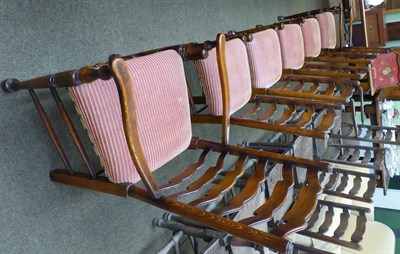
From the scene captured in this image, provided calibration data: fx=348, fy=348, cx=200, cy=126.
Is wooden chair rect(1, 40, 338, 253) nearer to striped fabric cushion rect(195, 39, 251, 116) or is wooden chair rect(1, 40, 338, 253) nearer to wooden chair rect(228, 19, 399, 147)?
striped fabric cushion rect(195, 39, 251, 116)

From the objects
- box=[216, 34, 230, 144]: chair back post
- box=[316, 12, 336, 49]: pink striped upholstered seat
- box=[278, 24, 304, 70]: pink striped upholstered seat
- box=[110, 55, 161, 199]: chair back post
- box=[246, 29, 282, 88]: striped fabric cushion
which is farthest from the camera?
box=[316, 12, 336, 49]: pink striped upholstered seat

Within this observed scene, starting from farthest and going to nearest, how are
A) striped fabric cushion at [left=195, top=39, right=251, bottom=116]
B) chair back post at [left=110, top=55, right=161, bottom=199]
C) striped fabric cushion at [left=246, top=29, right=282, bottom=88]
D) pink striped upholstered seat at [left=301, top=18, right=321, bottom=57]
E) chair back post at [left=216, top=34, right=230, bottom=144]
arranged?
pink striped upholstered seat at [left=301, top=18, right=321, bottom=57]
striped fabric cushion at [left=246, top=29, right=282, bottom=88]
striped fabric cushion at [left=195, top=39, right=251, bottom=116]
chair back post at [left=216, top=34, right=230, bottom=144]
chair back post at [left=110, top=55, right=161, bottom=199]

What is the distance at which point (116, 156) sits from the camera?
1.07 meters

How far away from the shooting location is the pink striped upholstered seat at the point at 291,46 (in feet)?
7.72

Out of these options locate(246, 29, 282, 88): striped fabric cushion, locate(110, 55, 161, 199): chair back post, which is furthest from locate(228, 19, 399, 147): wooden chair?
locate(110, 55, 161, 199): chair back post

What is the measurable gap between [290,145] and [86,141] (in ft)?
3.47

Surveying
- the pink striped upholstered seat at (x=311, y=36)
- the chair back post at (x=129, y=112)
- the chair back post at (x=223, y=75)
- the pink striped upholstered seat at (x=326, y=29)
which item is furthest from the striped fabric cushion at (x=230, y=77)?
the pink striped upholstered seat at (x=326, y=29)

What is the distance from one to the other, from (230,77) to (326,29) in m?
1.71

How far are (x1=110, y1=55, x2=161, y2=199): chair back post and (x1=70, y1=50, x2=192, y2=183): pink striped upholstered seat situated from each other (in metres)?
0.10

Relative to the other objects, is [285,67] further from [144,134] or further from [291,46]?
[144,134]

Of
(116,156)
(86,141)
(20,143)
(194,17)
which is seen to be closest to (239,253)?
(116,156)

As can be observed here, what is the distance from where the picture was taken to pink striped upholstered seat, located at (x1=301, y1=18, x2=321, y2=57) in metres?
2.63

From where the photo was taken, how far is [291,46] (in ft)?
7.91

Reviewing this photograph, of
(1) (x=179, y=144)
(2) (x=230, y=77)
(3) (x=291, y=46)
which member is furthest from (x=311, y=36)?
(1) (x=179, y=144)
